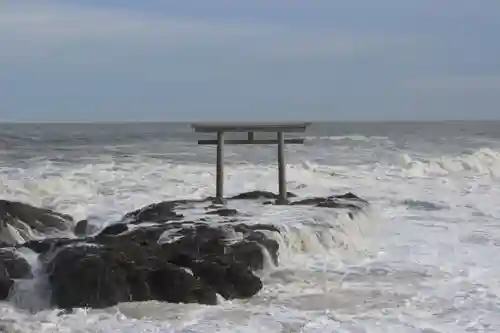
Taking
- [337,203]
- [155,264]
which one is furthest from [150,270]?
[337,203]

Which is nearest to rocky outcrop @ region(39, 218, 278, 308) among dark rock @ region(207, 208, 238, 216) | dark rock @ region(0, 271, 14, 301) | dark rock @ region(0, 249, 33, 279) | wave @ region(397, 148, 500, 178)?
dark rock @ region(0, 249, 33, 279)

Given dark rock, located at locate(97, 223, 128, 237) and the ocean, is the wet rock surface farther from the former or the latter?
the ocean

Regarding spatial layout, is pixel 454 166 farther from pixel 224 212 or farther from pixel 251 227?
pixel 251 227

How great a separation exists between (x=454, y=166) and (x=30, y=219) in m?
18.6

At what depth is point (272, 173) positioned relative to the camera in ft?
74.6

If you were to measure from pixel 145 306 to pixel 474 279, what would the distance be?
13.0ft

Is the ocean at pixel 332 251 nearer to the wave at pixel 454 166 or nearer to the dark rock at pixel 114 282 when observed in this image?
the dark rock at pixel 114 282

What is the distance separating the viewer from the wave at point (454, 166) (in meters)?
25.6

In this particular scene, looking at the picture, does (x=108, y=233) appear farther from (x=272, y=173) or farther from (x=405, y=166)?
(x=405, y=166)

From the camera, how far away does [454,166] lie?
27.0m

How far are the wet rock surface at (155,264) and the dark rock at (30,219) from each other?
181cm

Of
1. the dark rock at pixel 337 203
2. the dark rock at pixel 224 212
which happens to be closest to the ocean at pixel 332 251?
the dark rock at pixel 337 203

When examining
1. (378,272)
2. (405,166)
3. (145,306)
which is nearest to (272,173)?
(405,166)

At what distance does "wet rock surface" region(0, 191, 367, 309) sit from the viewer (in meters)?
7.65
